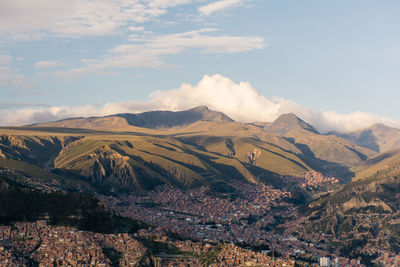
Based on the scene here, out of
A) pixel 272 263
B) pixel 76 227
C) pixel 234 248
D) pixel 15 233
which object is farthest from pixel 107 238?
pixel 272 263

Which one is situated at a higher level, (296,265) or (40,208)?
(40,208)

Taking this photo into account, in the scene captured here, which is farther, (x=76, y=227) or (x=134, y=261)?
(x=76, y=227)

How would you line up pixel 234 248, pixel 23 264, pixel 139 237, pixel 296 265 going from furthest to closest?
pixel 139 237 < pixel 234 248 < pixel 296 265 < pixel 23 264

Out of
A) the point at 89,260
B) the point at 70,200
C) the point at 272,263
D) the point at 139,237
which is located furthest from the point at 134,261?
the point at 70,200

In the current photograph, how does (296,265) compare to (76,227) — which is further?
(76,227)

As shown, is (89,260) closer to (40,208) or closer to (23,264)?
(23,264)

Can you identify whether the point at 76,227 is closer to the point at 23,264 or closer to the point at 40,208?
the point at 40,208

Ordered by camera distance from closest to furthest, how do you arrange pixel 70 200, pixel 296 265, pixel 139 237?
pixel 296 265
pixel 139 237
pixel 70 200

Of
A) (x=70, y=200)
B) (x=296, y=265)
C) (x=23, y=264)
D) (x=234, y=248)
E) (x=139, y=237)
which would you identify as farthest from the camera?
(x=70, y=200)
